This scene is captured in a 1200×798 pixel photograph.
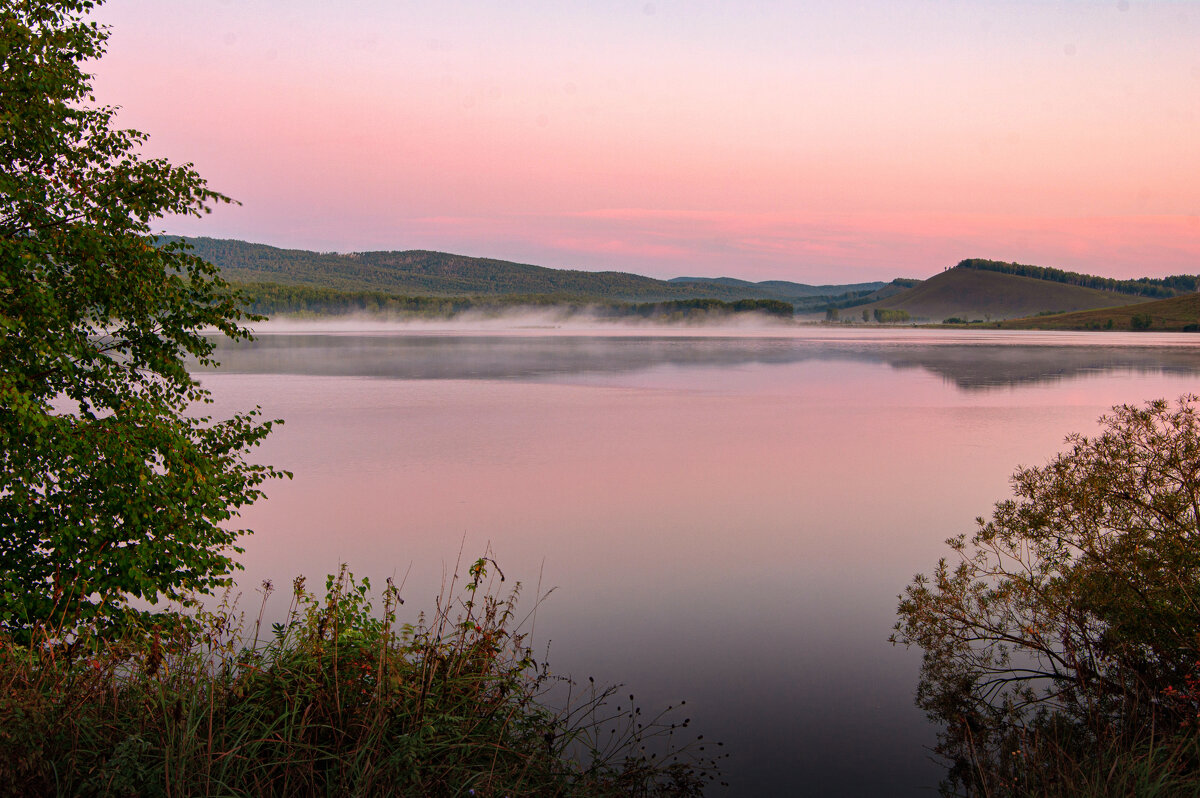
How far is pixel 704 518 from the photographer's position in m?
13.4

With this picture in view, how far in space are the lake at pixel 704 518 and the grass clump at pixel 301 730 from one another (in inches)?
54.9

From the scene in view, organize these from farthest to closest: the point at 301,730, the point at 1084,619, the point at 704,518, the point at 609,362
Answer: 1. the point at 609,362
2. the point at 704,518
3. the point at 1084,619
4. the point at 301,730

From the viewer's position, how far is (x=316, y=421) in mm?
24406

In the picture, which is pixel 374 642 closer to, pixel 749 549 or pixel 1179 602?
pixel 1179 602

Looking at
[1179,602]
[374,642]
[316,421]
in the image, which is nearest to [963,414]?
[316,421]

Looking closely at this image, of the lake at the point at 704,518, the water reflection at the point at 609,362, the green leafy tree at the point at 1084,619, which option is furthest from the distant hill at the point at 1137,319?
the green leafy tree at the point at 1084,619

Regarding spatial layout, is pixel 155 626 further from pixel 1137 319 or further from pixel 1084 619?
pixel 1137 319

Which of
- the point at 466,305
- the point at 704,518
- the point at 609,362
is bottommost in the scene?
the point at 704,518

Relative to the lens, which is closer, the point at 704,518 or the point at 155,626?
the point at 155,626

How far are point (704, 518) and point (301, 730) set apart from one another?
934 centimetres

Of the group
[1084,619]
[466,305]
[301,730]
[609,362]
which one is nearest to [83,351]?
[301,730]

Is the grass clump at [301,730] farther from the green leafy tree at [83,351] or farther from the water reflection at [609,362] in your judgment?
the water reflection at [609,362]

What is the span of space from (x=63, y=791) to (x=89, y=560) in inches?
124

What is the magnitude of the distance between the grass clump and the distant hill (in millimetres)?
157260
